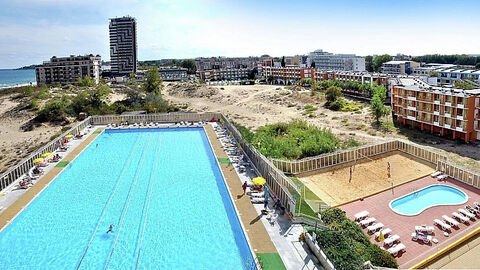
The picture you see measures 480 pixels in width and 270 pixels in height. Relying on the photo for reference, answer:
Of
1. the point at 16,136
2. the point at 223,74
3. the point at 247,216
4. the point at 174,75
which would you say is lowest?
the point at 247,216

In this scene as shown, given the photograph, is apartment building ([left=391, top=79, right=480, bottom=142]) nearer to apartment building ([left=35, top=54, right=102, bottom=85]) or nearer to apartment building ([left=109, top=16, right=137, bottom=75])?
apartment building ([left=35, top=54, right=102, bottom=85])

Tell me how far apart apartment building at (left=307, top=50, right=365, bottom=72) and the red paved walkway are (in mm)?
84937

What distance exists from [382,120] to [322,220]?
29270 mm

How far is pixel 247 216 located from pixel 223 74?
8844cm

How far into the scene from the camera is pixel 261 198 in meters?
19.0

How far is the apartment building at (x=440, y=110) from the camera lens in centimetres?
3203

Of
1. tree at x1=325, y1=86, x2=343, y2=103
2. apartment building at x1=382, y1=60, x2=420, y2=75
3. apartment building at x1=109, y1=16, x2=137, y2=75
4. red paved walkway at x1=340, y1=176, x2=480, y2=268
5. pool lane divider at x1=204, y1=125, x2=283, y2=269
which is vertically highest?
apartment building at x1=109, y1=16, x2=137, y2=75

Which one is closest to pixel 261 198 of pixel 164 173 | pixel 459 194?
pixel 164 173

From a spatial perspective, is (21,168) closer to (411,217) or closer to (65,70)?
(411,217)

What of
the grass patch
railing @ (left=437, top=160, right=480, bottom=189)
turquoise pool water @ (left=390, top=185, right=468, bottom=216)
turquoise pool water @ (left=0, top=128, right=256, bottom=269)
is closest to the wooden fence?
turquoise pool water @ (left=0, top=128, right=256, bottom=269)

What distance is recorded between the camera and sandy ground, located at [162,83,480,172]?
31.6 meters

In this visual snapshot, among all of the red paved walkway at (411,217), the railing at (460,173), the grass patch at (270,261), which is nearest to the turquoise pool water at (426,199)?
the red paved walkway at (411,217)

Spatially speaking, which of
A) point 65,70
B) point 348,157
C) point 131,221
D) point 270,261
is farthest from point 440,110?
point 65,70

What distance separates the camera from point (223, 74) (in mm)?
103000
